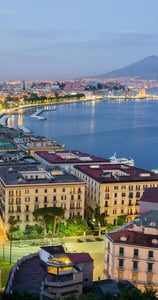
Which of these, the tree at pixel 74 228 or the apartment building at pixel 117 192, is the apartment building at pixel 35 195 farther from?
the apartment building at pixel 117 192

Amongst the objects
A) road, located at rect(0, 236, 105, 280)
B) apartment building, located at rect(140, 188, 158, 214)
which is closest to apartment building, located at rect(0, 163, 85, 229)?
road, located at rect(0, 236, 105, 280)

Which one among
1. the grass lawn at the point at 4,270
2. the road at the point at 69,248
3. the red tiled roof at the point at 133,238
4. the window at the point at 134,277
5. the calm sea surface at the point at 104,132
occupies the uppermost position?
the red tiled roof at the point at 133,238

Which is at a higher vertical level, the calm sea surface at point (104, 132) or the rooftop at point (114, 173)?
the rooftop at point (114, 173)

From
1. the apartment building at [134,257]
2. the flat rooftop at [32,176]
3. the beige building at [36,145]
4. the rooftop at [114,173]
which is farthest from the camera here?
the beige building at [36,145]

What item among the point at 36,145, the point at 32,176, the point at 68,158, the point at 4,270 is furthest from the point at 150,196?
the point at 36,145

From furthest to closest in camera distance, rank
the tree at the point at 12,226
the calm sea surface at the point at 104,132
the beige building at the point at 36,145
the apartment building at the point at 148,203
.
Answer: the calm sea surface at the point at 104,132, the beige building at the point at 36,145, the tree at the point at 12,226, the apartment building at the point at 148,203

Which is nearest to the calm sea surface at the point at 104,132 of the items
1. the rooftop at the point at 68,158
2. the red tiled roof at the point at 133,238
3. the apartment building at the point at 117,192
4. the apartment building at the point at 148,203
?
the rooftop at the point at 68,158
